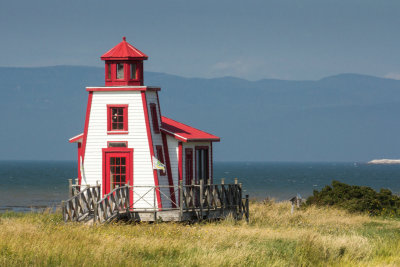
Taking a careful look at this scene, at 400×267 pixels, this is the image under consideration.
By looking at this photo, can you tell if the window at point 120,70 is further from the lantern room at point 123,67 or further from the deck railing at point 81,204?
the deck railing at point 81,204

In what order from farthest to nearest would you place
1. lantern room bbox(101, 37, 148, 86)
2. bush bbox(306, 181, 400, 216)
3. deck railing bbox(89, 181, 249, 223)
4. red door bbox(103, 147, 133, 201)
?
bush bbox(306, 181, 400, 216), lantern room bbox(101, 37, 148, 86), red door bbox(103, 147, 133, 201), deck railing bbox(89, 181, 249, 223)

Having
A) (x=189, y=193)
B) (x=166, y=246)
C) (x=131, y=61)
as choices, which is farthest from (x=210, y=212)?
(x=166, y=246)

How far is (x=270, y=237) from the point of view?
25.4m

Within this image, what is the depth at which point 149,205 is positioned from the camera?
1198 inches

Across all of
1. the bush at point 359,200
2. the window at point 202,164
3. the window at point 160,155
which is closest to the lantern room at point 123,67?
the window at point 160,155

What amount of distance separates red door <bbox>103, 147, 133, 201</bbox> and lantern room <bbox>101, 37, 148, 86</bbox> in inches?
116

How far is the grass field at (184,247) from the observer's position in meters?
19.5

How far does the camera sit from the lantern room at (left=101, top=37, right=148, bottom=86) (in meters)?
31.6

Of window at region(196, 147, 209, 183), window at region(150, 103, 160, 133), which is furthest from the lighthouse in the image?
window at region(196, 147, 209, 183)

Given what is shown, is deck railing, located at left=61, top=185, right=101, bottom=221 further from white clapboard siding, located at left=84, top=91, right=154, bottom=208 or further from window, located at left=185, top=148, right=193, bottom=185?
window, located at left=185, top=148, right=193, bottom=185

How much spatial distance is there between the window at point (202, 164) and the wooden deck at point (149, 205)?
993mm

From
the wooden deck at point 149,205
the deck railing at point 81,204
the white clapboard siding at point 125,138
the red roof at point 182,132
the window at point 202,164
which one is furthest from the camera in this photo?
the window at point 202,164

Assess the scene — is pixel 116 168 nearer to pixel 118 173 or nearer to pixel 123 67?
pixel 118 173

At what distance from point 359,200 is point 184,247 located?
20.3 meters
